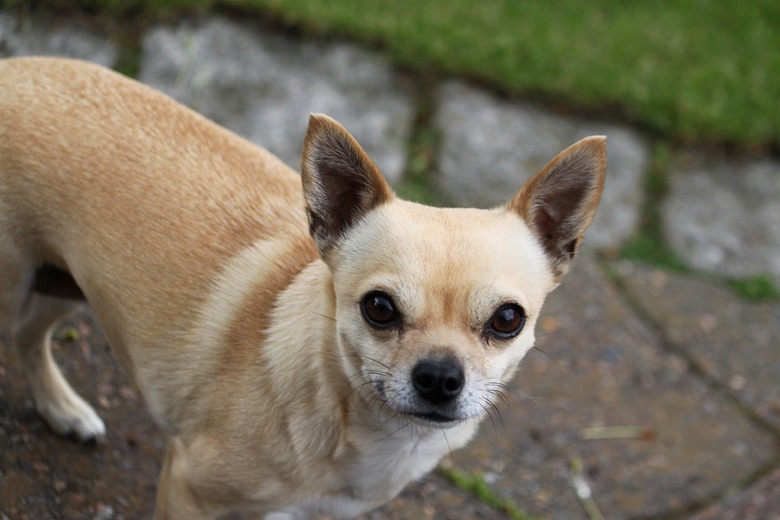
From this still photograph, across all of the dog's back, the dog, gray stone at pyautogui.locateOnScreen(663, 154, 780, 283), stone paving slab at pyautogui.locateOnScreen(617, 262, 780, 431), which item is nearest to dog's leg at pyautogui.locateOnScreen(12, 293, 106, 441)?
the dog

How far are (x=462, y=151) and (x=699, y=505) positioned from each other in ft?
8.10

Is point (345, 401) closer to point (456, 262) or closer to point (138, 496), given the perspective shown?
point (456, 262)

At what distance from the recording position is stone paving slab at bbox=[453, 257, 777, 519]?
390 centimetres

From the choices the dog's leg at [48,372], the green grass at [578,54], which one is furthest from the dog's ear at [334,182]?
the green grass at [578,54]

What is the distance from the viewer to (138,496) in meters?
3.22

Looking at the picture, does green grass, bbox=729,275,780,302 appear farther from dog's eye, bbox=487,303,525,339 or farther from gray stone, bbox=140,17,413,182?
dog's eye, bbox=487,303,525,339

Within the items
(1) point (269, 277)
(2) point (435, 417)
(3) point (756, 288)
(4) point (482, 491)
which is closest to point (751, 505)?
(4) point (482, 491)

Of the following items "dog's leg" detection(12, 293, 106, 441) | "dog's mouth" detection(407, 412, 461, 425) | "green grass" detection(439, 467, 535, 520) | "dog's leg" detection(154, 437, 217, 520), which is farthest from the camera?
"green grass" detection(439, 467, 535, 520)

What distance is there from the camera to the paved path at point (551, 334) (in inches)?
138

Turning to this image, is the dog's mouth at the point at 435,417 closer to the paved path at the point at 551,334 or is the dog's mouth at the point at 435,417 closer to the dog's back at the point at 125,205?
the dog's back at the point at 125,205

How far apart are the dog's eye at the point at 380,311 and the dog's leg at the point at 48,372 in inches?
53.5

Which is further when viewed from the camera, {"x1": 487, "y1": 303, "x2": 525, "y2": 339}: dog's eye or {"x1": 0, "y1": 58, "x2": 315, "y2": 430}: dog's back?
{"x1": 0, "y1": 58, "x2": 315, "y2": 430}: dog's back

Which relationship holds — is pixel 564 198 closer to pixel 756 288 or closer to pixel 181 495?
pixel 181 495

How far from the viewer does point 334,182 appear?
266 centimetres
